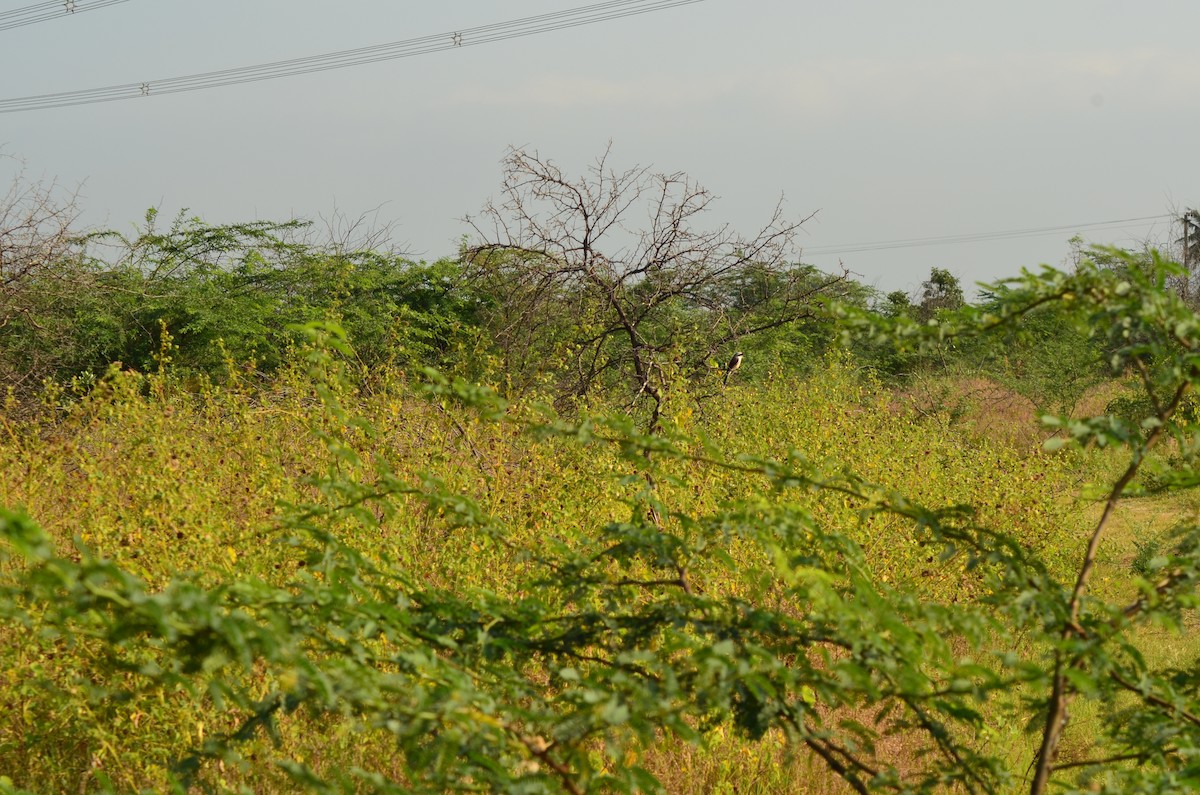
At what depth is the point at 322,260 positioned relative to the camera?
1625 cm

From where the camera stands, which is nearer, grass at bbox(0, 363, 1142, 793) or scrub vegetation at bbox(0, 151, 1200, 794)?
scrub vegetation at bbox(0, 151, 1200, 794)

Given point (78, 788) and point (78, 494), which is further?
point (78, 494)

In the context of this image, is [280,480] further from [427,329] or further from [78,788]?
[427,329]

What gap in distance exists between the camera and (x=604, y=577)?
84.0 inches

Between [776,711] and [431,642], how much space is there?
583 millimetres

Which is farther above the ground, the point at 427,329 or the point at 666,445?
the point at 427,329

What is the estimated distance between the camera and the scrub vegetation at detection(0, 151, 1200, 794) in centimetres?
160

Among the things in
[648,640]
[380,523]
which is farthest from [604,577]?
[380,523]

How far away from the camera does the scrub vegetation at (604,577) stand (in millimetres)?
1600

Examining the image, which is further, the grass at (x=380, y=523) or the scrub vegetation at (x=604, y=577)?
the grass at (x=380, y=523)

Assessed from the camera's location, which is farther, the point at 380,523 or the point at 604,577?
the point at 380,523

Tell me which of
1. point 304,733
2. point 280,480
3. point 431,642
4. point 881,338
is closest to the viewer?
point 431,642

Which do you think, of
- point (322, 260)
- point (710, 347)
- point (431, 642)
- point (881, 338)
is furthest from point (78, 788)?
point (322, 260)

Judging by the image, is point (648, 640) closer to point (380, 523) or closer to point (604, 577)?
point (604, 577)
